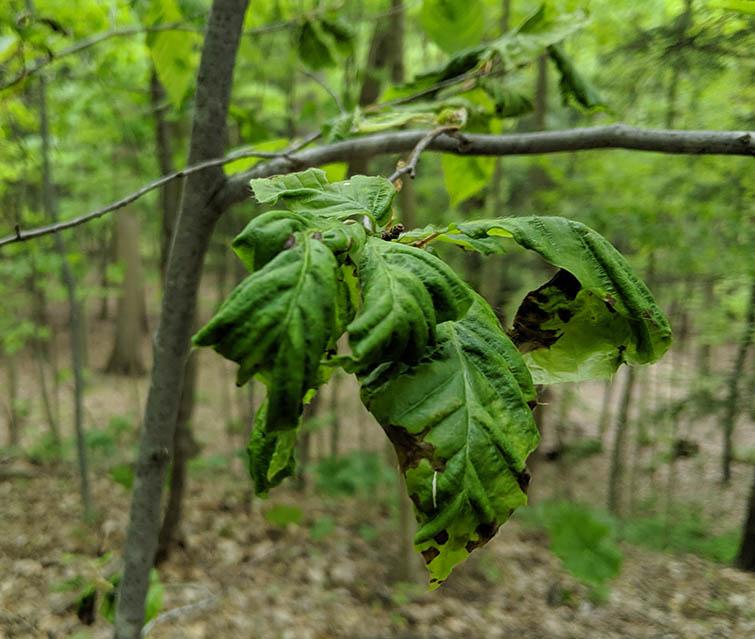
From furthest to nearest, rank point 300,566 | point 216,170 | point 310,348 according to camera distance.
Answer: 1. point 300,566
2. point 216,170
3. point 310,348

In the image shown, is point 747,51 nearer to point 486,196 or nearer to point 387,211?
point 486,196

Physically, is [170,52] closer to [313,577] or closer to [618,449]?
[313,577]

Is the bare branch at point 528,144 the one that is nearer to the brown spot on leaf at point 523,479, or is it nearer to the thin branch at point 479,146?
the thin branch at point 479,146

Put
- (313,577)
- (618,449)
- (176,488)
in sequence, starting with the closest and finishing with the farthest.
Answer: (176,488) → (313,577) → (618,449)

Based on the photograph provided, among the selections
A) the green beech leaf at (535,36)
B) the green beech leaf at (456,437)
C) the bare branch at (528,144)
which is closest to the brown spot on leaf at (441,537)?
the green beech leaf at (456,437)

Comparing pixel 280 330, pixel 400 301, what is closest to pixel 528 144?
pixel 400 301

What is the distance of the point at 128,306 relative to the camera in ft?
50.4

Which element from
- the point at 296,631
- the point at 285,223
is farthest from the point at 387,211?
the point at 296,631

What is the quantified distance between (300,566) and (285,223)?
232 inches

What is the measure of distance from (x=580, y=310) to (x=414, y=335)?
0.37m

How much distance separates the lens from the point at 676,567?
6.47m

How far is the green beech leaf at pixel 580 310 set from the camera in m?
0.73

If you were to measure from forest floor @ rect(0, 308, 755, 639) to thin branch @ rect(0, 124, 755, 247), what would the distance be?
117 inches

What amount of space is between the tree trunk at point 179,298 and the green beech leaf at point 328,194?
31.5 inches
